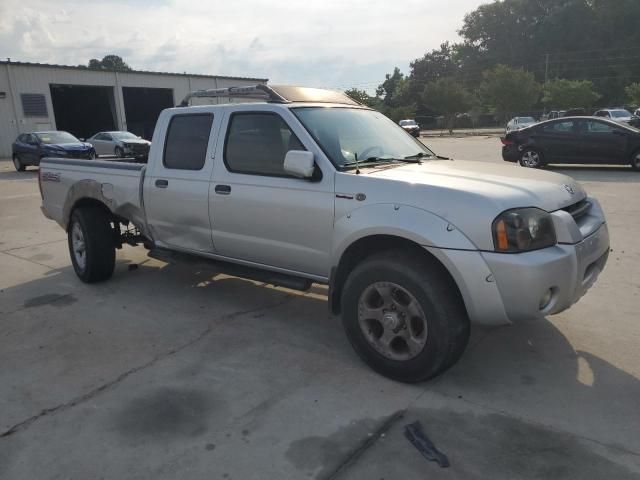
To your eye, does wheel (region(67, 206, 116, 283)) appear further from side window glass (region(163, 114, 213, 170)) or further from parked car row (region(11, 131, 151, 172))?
parked car row (region(11, 131, 151, 172))

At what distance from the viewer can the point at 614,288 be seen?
514 cm

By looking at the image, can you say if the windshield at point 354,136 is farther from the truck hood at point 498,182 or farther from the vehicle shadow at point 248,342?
the vehicle shadow at point 248,342

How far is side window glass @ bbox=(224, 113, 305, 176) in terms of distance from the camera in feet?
13.6

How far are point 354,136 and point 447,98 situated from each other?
5796 cm

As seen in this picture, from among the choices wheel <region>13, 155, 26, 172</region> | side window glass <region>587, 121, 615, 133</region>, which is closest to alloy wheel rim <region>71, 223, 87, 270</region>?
side window glass <region>587, 121, 615, 133</region>

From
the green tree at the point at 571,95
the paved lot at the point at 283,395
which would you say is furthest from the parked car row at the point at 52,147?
the green tree at the point at 571,95

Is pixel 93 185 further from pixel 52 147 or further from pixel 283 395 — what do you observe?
pixel 52 147

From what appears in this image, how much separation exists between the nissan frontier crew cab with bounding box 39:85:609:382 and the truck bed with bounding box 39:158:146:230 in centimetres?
3

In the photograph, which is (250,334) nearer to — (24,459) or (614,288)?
(24,459)

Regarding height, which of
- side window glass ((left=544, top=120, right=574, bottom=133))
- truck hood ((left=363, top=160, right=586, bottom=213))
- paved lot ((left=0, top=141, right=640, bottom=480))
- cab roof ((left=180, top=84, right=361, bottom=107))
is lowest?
paved lot ((left=0, top=141, right=640, bottom=480))

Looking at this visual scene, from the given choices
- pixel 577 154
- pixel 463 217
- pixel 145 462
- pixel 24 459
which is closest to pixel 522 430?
pixel 463 217

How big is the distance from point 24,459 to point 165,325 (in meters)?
1.90

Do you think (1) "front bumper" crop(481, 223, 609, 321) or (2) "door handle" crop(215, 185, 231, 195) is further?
(2) "door handle" crop(215, 185, 231, 195)

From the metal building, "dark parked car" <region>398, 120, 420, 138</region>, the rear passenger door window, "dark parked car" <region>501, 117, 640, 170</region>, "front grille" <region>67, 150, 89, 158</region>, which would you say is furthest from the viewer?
the metal building
